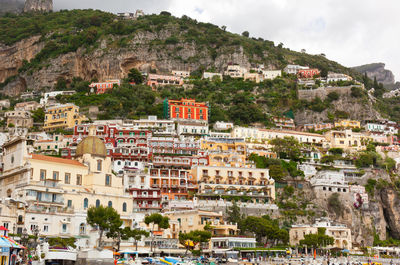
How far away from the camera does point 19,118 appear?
117812mm

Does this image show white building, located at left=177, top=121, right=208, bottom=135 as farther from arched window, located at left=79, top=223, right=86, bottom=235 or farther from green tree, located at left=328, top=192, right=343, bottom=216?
arched window, located at left=79, top=223, right=86, bottom=235

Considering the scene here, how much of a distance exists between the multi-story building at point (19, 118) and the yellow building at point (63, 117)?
12.1 ft

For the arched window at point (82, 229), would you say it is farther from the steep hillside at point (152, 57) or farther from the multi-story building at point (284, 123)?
the multi-story building at point (284, 123)

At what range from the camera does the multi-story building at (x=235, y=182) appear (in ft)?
289

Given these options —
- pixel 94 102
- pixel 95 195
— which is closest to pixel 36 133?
pixel 94 102

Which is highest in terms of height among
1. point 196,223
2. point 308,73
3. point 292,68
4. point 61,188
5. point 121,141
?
point 292,68

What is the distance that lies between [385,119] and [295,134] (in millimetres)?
29143

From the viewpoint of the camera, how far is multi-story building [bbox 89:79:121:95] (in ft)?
439

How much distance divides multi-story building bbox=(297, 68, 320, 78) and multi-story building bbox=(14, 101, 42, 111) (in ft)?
237

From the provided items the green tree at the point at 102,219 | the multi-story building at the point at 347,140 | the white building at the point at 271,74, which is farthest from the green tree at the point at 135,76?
the green tree at the point at 102,219

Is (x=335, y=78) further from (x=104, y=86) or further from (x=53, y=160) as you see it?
(x=53, y=160)

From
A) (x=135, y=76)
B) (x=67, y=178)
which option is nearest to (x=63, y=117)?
(x=135, y=76)


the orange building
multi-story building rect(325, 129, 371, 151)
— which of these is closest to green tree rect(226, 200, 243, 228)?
multi-story building rect(325, 129, 371, 151)

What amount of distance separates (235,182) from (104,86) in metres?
56.1
